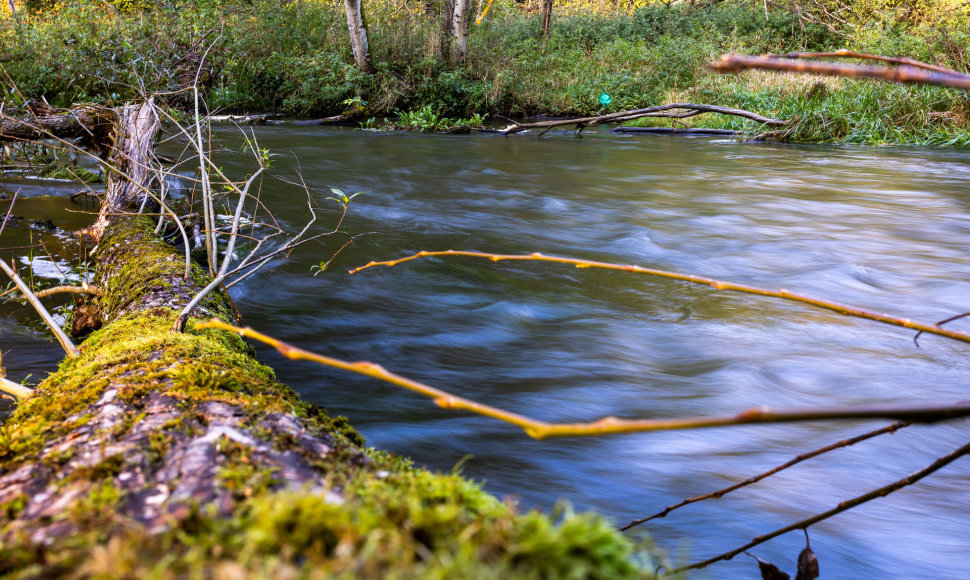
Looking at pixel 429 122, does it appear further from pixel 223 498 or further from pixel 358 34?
pixel 223 498

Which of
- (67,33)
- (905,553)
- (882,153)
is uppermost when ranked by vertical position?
(67,33)

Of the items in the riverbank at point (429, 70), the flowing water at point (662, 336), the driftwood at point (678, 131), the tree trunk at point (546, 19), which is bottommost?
the flowing water at point (662, 336)

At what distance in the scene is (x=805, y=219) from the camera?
7.59 m

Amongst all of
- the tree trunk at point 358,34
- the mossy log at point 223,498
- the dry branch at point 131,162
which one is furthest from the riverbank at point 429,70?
the mossy log at point 223,498

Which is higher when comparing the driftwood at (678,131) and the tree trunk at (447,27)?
the tree trunk at (447,27)

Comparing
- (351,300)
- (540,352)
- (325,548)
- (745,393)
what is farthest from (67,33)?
(325,548)

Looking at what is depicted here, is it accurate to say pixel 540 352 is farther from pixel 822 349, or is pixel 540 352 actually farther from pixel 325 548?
pixel 325 548

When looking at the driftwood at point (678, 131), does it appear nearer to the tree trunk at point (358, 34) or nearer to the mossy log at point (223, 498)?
the tree trunk at point (358, 34)

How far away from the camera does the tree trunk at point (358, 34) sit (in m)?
16.6

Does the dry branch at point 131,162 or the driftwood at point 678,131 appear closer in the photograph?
the dry branch at point 131,162

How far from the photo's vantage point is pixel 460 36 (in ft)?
58.3

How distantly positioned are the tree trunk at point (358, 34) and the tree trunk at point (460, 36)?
2.45 m

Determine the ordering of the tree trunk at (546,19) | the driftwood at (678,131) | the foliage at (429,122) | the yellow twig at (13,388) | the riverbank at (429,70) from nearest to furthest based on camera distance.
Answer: the yellow twig at (13,388) < the riverbank at (429,70) < the driftwood at (678,131) < the foliage at (429,122) < the tree trunk at (546,19)

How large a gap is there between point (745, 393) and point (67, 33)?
16323 mm
